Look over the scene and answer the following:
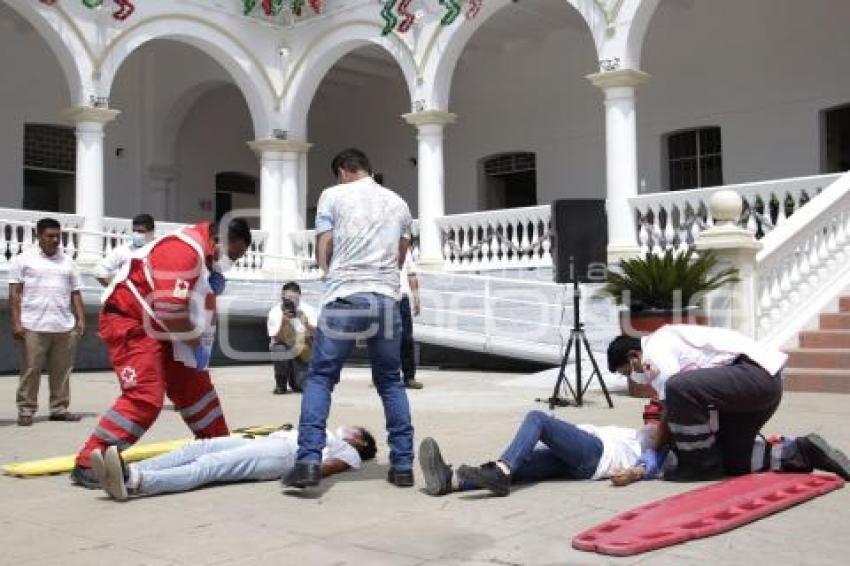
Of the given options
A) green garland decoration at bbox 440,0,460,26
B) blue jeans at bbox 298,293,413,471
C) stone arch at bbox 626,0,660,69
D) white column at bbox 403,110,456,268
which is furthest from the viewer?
white column at bbox 403,110,456,268

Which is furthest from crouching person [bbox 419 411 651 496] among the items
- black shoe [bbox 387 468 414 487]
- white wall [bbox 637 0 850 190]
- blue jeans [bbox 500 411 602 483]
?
white wall [bbox 637 0 850 190]

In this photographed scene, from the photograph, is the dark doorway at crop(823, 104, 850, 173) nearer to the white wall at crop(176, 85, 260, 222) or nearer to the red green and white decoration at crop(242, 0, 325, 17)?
the red green and white decoration at crop(242, 0, 325, 17)

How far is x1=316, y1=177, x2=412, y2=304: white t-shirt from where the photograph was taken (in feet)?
16.4

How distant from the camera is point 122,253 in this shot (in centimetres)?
854

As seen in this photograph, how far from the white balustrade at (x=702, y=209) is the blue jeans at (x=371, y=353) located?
8.21 metres

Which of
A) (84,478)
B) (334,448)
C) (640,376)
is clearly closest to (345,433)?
(334,448)

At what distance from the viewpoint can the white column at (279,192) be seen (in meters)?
18.2

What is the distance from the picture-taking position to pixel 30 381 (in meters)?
7.77

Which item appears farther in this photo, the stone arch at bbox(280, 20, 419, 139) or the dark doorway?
the stone arch at bbox(280, 20, 419, 139)

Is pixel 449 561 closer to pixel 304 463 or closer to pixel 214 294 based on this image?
pixel 304 463

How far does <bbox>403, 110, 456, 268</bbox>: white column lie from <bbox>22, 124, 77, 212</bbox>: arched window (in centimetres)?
804

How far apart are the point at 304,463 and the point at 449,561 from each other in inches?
54.5

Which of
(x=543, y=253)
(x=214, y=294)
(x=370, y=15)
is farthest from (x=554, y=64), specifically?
(x=214, y=294)

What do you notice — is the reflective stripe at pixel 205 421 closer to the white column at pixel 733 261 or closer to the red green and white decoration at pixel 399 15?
the white column at pixel 733 261
